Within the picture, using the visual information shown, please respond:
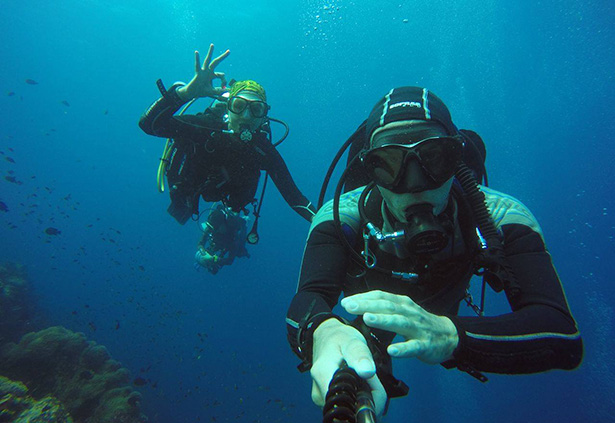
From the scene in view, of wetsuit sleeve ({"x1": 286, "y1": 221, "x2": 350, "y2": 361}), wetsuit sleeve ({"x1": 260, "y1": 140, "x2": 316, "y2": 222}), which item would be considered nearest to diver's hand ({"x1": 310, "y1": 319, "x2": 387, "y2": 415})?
wetsuit sleeve ({"x1": 286, "y1": 221, "x2": 350, "y2": 361})

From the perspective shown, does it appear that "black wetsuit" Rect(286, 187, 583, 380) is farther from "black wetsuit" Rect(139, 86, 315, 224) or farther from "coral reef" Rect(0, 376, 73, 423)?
"coral reef" Rect(0, 376, 73, 423)

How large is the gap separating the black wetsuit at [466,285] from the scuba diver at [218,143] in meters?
3.13

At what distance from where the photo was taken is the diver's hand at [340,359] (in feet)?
3.50

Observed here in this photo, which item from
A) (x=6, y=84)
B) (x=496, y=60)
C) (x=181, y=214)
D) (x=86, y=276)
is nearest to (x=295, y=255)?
(x=86, y=276)

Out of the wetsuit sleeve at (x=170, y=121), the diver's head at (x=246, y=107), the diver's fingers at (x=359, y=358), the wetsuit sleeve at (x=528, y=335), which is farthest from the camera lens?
the diver's head at (x=246, y=107)

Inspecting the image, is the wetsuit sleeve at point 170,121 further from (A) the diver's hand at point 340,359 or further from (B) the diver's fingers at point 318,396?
(B) the diver's fingers at point 318,396

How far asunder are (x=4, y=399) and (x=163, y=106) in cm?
719

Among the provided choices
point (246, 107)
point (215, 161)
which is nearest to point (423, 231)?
point (246, 107)

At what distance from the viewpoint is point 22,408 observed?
6.90 meters

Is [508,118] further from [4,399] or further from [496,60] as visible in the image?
[4,399]

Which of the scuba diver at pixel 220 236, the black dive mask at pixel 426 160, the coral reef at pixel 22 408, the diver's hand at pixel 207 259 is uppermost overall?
the scuba diver at pixel 220 236

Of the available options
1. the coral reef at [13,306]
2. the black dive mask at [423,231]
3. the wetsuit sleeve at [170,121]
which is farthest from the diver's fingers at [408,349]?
the coral reef at [13,306]

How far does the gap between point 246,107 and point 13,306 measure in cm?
1532

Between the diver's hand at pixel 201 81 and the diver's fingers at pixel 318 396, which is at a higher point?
the diver's hand at pixel 201 81
